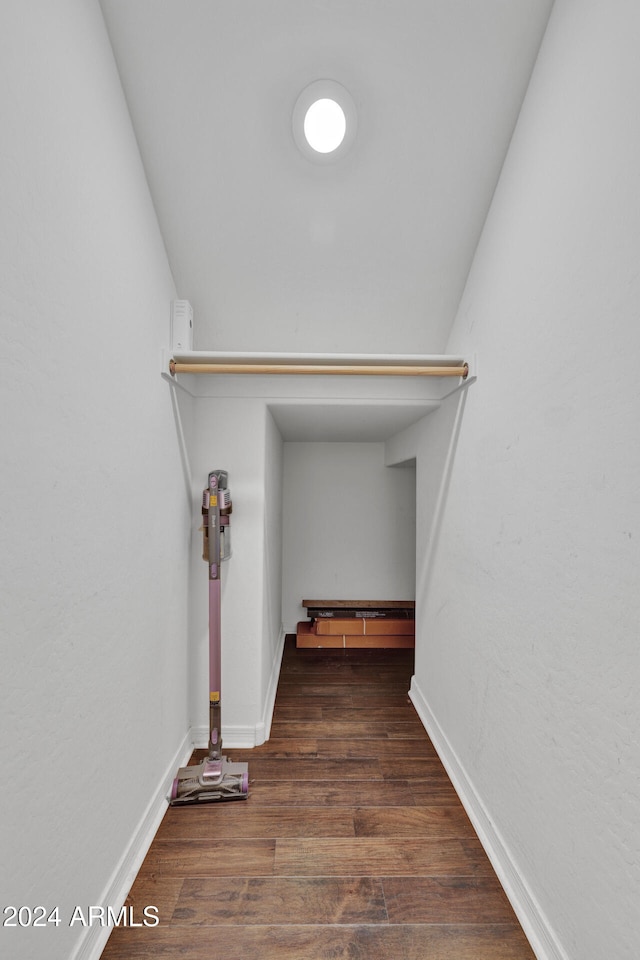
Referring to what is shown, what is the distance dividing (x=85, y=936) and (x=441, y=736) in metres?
1.69

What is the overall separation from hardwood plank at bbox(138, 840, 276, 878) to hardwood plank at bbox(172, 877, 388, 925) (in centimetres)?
4

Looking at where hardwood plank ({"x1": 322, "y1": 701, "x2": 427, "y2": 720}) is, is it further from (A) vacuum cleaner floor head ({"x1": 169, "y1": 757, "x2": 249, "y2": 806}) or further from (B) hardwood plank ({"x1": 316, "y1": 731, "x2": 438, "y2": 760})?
(A) vacuum cleaner floor head ({"x1": 169, "y1": 757, "x2": 249, "y2": 806})

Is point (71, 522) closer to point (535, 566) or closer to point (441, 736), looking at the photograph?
point (535, 566)

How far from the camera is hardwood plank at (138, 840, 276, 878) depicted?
1675 mm

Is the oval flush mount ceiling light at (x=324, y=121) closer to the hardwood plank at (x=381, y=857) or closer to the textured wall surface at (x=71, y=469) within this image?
the textured wall surface at (x=71, y=469)

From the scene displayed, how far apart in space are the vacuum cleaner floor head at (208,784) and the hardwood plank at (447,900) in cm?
75

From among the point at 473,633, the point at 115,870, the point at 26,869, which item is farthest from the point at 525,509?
→ the point at 115,870

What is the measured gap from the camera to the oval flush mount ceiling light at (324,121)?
1638mm

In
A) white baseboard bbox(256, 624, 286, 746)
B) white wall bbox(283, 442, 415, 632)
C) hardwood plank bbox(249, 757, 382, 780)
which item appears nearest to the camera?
hardwood plank bbox(249, 757, 382, 780)

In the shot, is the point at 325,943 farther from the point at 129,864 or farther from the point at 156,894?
the point at 129,864

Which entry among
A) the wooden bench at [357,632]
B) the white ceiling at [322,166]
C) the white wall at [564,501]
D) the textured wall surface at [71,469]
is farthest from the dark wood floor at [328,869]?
the white ceiling at [322,166]

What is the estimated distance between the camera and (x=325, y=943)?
4.64 feet

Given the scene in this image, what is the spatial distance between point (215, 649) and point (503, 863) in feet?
4.61

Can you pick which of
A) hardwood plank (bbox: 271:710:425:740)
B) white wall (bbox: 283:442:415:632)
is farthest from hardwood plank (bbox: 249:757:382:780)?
white wall (bbox: 283:442:415:632)
